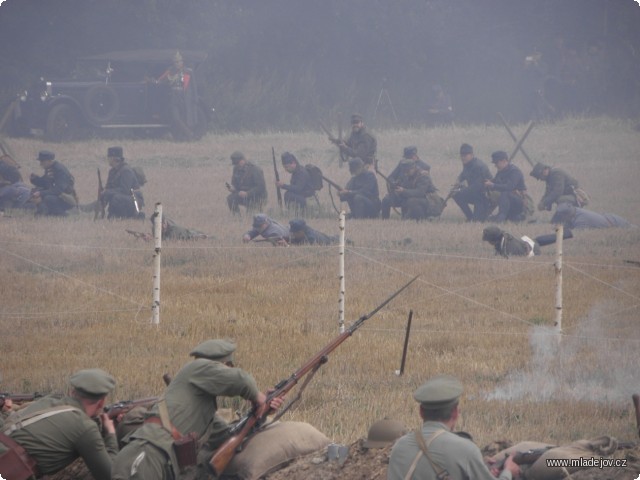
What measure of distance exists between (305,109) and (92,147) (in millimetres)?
10462

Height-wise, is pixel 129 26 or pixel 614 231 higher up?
pixel 129 26

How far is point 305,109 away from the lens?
41.1 metres

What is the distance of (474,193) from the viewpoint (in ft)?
75.6

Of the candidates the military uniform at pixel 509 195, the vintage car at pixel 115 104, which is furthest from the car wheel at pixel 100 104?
the military uniform at pixel 509 195

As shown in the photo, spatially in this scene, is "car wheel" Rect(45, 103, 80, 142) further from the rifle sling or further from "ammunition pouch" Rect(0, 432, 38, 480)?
"ammunition pouch" Rect(0, 432, 38, 480)

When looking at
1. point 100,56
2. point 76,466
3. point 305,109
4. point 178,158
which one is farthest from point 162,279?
point 305,109

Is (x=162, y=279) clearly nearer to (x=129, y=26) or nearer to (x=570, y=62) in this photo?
(x=129, y=26)

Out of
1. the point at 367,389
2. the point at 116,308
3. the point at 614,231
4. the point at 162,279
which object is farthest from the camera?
the point at 614,231

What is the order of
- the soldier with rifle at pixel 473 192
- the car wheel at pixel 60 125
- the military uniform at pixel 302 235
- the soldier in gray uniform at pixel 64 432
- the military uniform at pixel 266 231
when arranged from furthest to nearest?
the car wheel at pixel 60 125, the soldier with rifle at pixel 473 192, the military uniform at pixel 266 231, the military uniform at pixel 302 235, the soldier in gray uniform at pixel 64 432

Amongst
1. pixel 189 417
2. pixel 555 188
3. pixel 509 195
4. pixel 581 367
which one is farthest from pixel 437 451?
Result: pixel 555 188

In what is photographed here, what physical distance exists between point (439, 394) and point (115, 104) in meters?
28.8

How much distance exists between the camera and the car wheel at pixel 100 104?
33.2 meters

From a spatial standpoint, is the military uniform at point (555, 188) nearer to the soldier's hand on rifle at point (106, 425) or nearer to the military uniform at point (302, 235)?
the military uniform at point (302, 235)

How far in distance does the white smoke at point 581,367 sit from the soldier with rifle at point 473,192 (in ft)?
31.5
